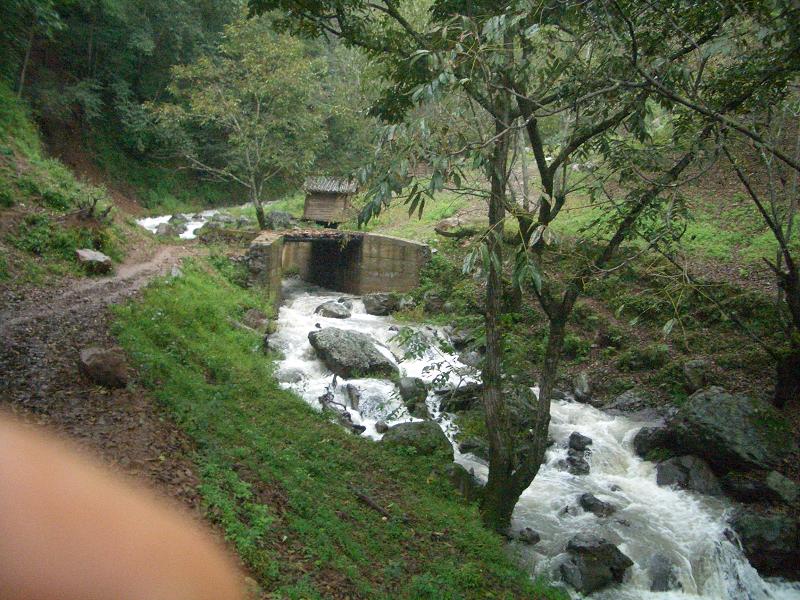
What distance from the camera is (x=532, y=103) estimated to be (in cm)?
663

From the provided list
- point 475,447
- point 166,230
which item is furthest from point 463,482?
point 166,230

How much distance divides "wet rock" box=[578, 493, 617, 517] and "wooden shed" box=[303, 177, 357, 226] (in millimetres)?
19038

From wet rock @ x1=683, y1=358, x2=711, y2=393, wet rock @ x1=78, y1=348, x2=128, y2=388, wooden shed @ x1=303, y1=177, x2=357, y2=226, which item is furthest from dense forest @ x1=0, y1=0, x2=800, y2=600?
wooden shed @ x1=303, y1=177, x2=357, y2=226

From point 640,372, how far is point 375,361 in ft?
20.2

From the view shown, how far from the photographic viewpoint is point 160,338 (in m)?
10.1

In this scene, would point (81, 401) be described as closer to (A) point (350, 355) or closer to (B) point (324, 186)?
(A) point (350, 355)

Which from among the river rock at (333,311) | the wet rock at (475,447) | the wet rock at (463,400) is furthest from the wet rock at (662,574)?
the river rock at (333,311)

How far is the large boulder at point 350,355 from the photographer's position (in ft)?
44.2

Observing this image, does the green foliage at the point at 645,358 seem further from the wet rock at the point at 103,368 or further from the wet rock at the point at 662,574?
the wet rock at the point at 103,368

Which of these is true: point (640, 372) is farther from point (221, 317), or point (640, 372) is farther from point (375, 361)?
point (221, 317)

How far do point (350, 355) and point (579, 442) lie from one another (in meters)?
5.54

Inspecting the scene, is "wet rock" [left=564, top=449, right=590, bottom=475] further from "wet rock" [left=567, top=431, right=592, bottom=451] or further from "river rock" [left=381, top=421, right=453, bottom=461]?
"river rock" [left=381, top=421, right=453, bottom=461]

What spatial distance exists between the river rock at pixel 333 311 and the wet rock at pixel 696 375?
9.82 metres

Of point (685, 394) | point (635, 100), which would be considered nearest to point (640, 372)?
point (685, 394)
